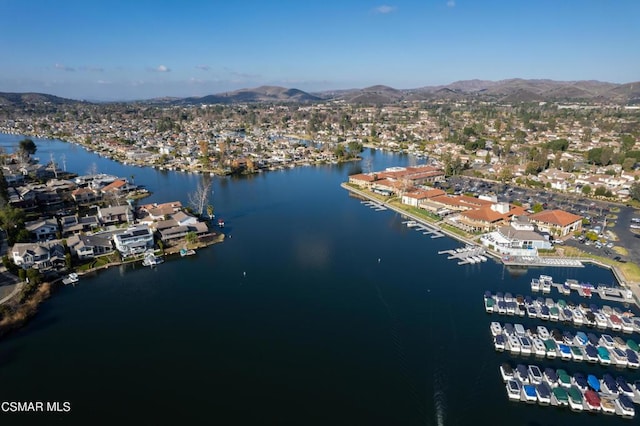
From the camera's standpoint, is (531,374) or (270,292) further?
(270,292)

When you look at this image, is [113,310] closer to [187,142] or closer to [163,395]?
[163,395]

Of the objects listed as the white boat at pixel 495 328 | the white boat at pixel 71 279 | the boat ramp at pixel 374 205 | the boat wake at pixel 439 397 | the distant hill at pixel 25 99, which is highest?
the distant hill at pixel 25 99

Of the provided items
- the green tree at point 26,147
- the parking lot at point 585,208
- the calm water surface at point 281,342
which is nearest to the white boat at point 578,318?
the calm water surface at point 281,342

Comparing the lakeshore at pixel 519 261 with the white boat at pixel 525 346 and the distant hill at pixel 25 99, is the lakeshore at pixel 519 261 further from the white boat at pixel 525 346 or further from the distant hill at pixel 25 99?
the distant hill at pixel 25 99

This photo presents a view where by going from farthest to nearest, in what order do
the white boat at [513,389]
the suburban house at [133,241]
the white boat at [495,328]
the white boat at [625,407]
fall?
1. the suburban house at [133,241]
2. the white boat at [495,328]
3. the white boat at [513,389]
4. the white boat at [625,407]

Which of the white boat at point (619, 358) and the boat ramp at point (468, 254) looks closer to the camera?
the white boat at point (619, 358)

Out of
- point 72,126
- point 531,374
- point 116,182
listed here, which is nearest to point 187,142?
point 116,182
